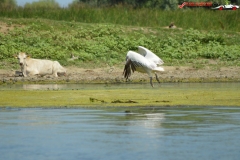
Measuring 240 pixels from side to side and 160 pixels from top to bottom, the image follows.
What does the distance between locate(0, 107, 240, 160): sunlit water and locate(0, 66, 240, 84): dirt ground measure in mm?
8381

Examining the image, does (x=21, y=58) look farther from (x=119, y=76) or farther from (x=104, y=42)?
(x=104, y=42)

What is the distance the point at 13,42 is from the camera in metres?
31.1

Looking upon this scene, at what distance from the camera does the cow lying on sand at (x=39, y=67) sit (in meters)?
27.1

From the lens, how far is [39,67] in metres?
→ 27.5

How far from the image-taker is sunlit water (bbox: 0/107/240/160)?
469 inches

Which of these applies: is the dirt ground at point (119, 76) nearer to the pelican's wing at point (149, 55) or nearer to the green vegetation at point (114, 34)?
the green vegetation at point (114, 34)

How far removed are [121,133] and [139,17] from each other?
82.9 ft

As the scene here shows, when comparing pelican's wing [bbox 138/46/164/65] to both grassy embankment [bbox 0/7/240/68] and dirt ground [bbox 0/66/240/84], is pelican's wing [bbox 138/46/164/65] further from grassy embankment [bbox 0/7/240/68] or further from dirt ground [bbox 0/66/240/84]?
grassy embankment [bbox 0/7/240/68]

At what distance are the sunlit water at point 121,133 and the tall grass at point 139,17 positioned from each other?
21.0 meters

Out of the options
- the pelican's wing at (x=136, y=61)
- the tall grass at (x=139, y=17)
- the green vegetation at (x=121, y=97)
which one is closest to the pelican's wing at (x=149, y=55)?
the pelican's wing at (x=136, y=61)

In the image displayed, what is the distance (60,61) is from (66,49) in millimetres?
1551

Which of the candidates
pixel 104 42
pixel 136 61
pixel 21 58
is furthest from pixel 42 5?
pixel 136 61

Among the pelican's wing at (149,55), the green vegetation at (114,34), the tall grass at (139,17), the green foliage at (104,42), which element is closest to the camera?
the pelican's wing at (149,55)

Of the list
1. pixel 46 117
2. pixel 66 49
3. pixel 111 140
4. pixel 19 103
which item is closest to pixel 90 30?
pixel 66 49
